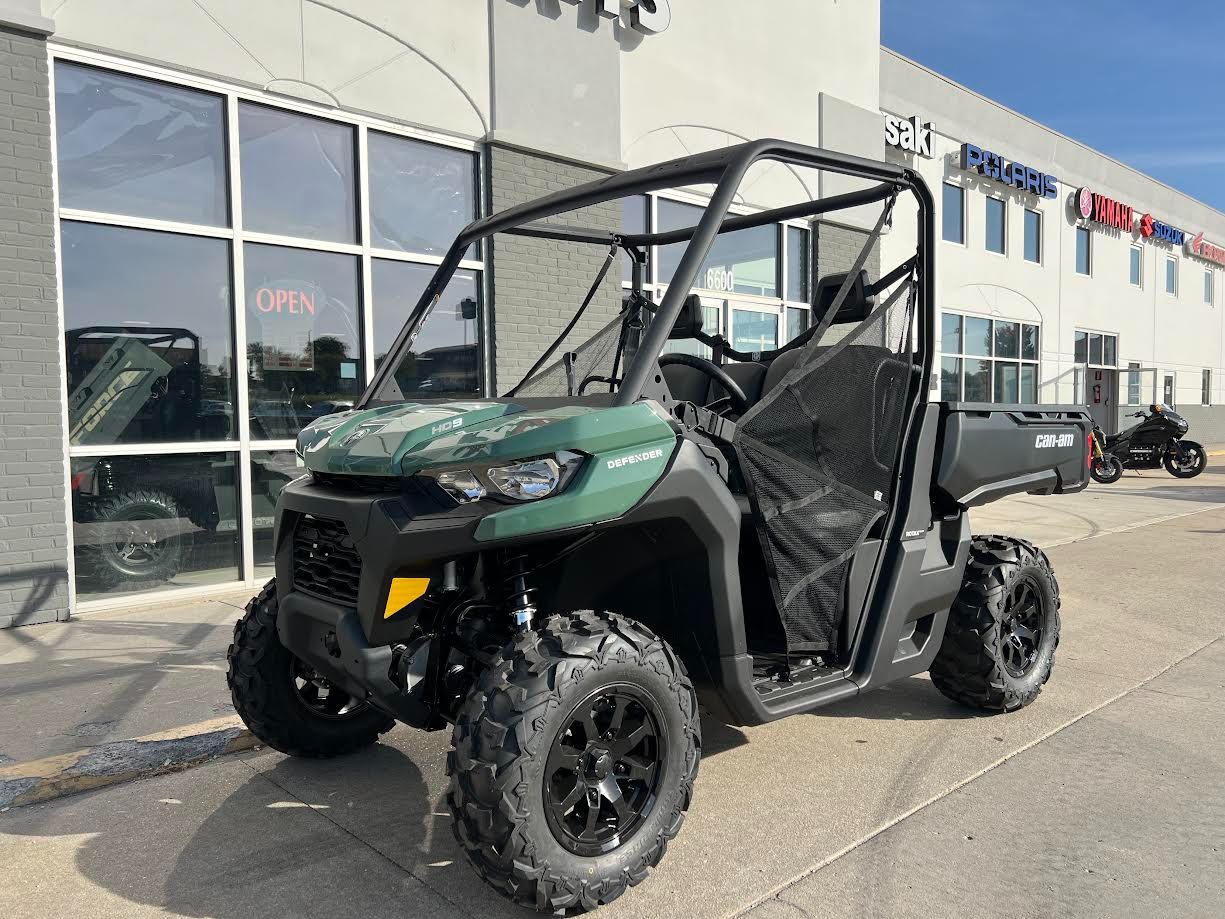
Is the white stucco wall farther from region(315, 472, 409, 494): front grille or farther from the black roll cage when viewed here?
region(315, 472, 409, 494): front grille

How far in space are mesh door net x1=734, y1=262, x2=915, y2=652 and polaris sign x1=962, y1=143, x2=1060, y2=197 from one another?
15953 millimetres

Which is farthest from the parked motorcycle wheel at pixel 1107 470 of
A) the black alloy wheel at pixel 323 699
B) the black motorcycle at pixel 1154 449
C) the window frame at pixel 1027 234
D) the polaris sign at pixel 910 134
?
the black alloy wheel at pixel 323 699

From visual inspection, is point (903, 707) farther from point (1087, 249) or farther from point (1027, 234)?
point (1087, 249)

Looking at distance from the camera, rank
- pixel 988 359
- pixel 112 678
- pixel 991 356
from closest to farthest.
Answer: pixel 112 678
pixel 988 359
pixel 991 356

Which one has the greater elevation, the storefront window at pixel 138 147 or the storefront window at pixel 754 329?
the storefront window at pixel 138 147

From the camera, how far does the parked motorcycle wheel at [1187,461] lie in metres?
17.1

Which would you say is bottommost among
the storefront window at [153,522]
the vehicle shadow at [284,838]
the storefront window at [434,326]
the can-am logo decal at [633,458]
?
the vehicle shadow at [284,838]

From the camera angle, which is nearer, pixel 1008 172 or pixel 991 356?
pixel 991 356

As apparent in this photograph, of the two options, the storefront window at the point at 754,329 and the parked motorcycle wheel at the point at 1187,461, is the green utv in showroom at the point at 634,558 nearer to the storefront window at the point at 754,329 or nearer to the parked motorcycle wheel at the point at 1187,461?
the storefront window at the point at 754,329

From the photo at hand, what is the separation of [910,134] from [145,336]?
13328 millimetres

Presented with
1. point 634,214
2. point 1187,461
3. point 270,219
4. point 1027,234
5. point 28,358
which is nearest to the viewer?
point 28,358

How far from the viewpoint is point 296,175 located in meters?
7.61

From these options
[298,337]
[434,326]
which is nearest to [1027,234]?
[434,326]

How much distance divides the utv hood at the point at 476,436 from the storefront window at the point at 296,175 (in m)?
5.24
